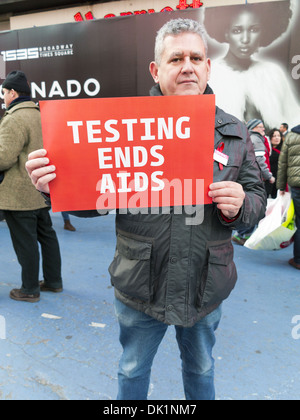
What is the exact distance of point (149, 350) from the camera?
141cm

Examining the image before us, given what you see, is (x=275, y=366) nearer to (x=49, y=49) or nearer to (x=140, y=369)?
(x=140, y=369)

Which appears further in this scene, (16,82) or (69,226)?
(69,226)

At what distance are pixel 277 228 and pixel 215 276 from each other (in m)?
2.52

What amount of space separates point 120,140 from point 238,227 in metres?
0.54

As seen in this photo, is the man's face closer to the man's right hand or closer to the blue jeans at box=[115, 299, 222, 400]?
the man's right hand

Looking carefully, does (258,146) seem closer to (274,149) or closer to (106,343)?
(274,149)

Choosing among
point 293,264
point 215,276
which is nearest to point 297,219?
point 293,264

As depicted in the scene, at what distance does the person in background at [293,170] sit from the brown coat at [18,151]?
250 cm

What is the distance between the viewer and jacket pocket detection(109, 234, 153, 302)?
4.21ft

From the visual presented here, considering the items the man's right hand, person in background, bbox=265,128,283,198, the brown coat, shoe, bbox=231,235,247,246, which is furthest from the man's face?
person in background, bbox=265,128,283,198

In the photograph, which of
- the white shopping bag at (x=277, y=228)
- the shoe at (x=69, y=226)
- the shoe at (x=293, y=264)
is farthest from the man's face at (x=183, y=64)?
the shoe at (x=69, y=226)

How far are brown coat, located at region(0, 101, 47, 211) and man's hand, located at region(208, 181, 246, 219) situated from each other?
76.2 inches

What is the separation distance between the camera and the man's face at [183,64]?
1215 millimetres

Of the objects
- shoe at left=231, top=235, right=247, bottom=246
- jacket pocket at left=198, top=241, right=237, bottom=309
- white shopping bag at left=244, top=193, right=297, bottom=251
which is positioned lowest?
shoe at left=231, top=235, right=247, bottom=246
